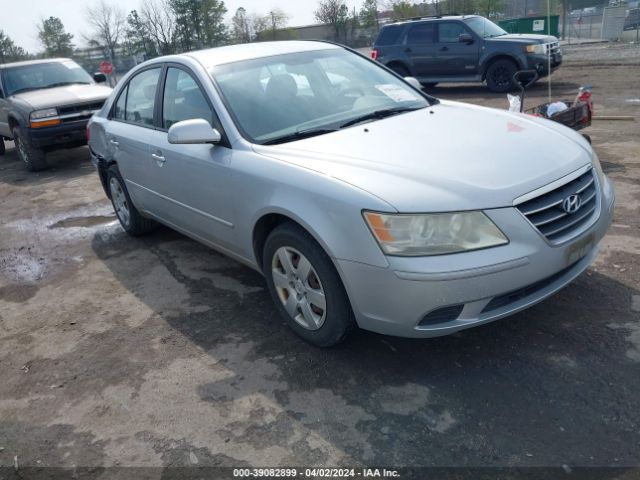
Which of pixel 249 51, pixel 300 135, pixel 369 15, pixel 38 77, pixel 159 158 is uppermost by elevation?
pixel 369 15

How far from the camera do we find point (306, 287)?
3193 millimetres

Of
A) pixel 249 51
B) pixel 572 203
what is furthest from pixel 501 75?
pixel 572 203

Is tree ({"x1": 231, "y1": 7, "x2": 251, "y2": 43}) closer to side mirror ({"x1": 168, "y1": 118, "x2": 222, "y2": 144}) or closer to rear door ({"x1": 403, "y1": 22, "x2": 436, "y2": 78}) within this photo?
rear door ({"x1": 403, "y1": 22, "x2": 436, "y2": 78})

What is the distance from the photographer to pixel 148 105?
4707 millimetres

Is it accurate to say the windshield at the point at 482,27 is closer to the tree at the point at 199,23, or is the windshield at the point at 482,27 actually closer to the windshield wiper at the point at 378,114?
the windshield wiper at the point at 378,114

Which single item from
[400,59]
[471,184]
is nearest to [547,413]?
[471,184]

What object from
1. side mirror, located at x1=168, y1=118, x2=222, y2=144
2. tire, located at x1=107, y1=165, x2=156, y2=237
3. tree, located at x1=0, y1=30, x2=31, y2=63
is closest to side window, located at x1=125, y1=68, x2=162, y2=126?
tire, located at x1=107, y1=165, x2=156, y2=237

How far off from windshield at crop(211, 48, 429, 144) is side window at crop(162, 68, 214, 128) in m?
0.19

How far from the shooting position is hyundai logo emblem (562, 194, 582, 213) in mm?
2898

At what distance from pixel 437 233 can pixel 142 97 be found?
3.28 metres

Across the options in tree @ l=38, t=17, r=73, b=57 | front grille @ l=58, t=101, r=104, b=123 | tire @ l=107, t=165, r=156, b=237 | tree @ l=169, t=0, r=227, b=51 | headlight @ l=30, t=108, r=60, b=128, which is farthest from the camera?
tree @ l=38, t=17, r=73, b=57

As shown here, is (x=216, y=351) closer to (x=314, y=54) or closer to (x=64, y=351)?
(x=64, y=351)

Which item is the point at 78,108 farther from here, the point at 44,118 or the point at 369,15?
the point at 369,15

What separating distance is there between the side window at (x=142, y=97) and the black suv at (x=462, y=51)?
10116 mm
